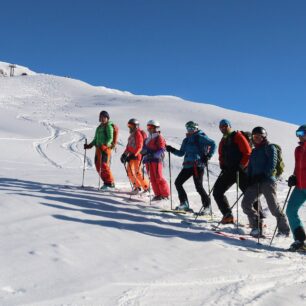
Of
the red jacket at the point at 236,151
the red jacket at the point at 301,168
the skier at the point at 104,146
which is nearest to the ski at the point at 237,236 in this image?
the red jacket at the point at 301,168

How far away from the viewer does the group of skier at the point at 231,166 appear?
639cm

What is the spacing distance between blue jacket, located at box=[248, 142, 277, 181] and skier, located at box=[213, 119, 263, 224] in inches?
16.6

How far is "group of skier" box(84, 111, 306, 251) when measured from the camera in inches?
251

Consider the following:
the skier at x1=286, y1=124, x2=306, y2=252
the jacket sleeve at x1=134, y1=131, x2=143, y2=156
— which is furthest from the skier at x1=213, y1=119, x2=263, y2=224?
the jacket sleeve at x1=134, y1=131, x2=143, y2=156

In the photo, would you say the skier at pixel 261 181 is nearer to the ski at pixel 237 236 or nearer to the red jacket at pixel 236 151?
the ski at pixel 237 236

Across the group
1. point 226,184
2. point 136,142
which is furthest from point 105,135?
point 226,184

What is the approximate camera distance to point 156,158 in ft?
30.1

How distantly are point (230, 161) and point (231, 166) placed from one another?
97 millimetres

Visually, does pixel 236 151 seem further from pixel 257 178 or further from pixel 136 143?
pixel 136 143

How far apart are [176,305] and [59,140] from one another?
19.8m

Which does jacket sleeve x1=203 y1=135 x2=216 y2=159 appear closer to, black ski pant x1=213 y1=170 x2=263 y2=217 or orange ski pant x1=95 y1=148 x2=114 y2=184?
black ski pant x1=213 y1=170 x2=263 y2=217

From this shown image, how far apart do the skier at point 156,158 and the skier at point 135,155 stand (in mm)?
303

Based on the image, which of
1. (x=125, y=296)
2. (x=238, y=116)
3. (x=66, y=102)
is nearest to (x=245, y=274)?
(x=125, y=296)

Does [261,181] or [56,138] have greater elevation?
[56,138]
